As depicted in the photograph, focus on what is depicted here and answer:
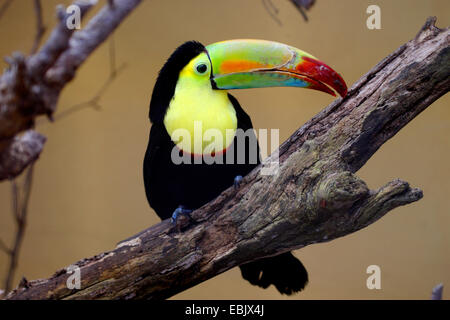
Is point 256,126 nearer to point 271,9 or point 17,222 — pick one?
point 271,9

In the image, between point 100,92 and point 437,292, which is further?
point 100,92

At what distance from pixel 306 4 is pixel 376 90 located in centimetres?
46

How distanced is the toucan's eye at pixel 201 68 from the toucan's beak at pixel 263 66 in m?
0.03

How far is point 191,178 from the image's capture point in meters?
2.09

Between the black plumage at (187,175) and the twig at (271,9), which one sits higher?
the twig at (271,9)

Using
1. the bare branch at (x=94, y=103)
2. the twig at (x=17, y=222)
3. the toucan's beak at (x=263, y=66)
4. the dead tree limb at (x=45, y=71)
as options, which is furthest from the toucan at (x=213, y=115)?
the twig at (x=17, y=222)

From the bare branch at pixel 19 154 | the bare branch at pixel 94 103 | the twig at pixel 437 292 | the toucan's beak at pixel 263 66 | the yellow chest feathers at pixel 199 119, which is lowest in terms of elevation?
the twig at pixel 437 292

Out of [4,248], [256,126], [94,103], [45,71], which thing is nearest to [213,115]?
[256,126]

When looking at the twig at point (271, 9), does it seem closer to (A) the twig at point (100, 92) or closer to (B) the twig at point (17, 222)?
(A) the twig at point (100, 92)

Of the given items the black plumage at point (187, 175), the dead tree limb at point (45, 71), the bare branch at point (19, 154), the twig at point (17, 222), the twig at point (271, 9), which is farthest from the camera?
the twig at point (17, 222)

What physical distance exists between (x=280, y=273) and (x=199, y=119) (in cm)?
73

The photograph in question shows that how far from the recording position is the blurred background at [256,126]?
2.43 metres

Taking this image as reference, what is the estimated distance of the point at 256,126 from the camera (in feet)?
8.20
